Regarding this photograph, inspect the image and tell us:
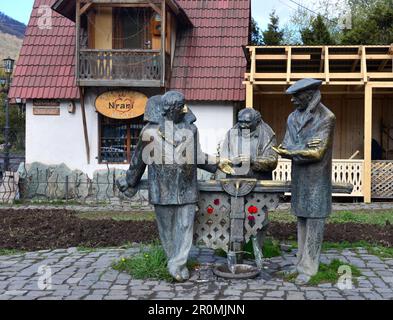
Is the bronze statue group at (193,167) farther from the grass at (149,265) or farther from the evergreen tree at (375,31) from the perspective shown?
the evergreen tree at (375,31)

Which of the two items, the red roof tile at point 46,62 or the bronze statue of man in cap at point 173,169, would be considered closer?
the bronze statue of man in cap at point 173,169

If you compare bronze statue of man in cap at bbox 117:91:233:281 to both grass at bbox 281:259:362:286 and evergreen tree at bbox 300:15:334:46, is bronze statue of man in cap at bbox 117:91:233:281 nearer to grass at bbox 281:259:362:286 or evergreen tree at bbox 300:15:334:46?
grass at bbox 281:259:362:286

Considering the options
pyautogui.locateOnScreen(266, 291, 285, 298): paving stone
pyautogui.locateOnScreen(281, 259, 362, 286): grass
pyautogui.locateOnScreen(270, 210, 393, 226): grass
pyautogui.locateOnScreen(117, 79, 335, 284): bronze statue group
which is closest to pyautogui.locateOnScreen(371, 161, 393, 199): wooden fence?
pyautogui.locateOnScreen(270, 210, 393, 226): grass

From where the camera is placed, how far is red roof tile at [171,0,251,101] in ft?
52.2

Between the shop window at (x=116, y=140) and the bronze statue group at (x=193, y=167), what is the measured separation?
10.1 metres

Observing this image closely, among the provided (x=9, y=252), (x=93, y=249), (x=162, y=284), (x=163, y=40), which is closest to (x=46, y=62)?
(x=163, y=40)

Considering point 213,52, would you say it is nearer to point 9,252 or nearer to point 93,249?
point 93,249

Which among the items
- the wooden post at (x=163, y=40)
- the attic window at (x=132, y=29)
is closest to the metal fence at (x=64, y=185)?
the wooden post at (x=163, y=40)

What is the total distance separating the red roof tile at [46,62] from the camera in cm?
1602

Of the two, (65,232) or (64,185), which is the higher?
(64,185)

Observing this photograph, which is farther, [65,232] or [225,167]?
[65,232]

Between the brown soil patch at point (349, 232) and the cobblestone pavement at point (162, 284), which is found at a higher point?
the brown soil patch at point (349, 232)

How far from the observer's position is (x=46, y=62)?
16688 mm

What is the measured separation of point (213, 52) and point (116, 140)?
379cm
